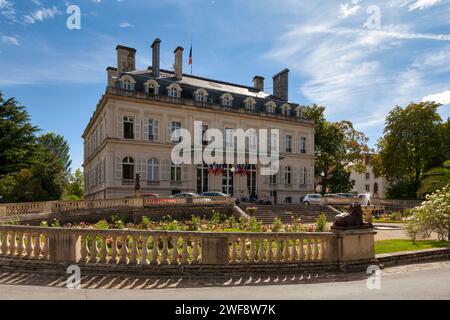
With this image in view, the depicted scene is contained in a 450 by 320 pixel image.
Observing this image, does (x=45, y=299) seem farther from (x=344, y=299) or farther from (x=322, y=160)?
(x=322, y=160)

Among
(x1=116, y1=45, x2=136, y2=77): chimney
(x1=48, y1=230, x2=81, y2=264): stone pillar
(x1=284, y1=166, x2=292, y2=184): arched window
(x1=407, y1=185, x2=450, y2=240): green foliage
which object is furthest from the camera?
(x1=284, y1=166, x2=292, y2=184): arched window

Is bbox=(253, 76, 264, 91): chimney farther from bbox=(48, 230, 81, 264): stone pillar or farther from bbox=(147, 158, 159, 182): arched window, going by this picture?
bbox=(48, 230, 81, 264): stone pillar

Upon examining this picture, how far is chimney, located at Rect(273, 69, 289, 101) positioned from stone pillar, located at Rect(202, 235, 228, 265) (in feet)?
128

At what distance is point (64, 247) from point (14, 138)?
37.7m

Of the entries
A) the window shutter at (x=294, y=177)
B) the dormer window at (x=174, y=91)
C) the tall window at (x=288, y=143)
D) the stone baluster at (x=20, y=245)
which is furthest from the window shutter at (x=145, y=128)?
the stone baluster at (x=20, y=245)

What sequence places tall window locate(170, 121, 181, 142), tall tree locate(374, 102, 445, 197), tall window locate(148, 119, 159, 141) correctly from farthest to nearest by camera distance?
tall tree locate(374, 102, 445, 197) < tall window locate(170, 121, 181, 142) < tall window locate(148, 119, 159, 141)

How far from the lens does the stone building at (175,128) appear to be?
30.4 metres

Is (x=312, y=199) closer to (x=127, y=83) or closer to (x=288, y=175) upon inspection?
(x=288, y=175)

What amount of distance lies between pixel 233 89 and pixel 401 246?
3206 cm

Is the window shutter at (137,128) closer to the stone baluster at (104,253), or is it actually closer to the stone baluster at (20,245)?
the stone baluster at (20,245)

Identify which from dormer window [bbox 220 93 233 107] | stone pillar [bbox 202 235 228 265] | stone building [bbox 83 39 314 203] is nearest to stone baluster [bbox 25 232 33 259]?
stone pillar [bbox 202 235 228 265]

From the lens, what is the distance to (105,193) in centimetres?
3028

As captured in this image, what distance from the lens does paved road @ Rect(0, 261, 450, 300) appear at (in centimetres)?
589
